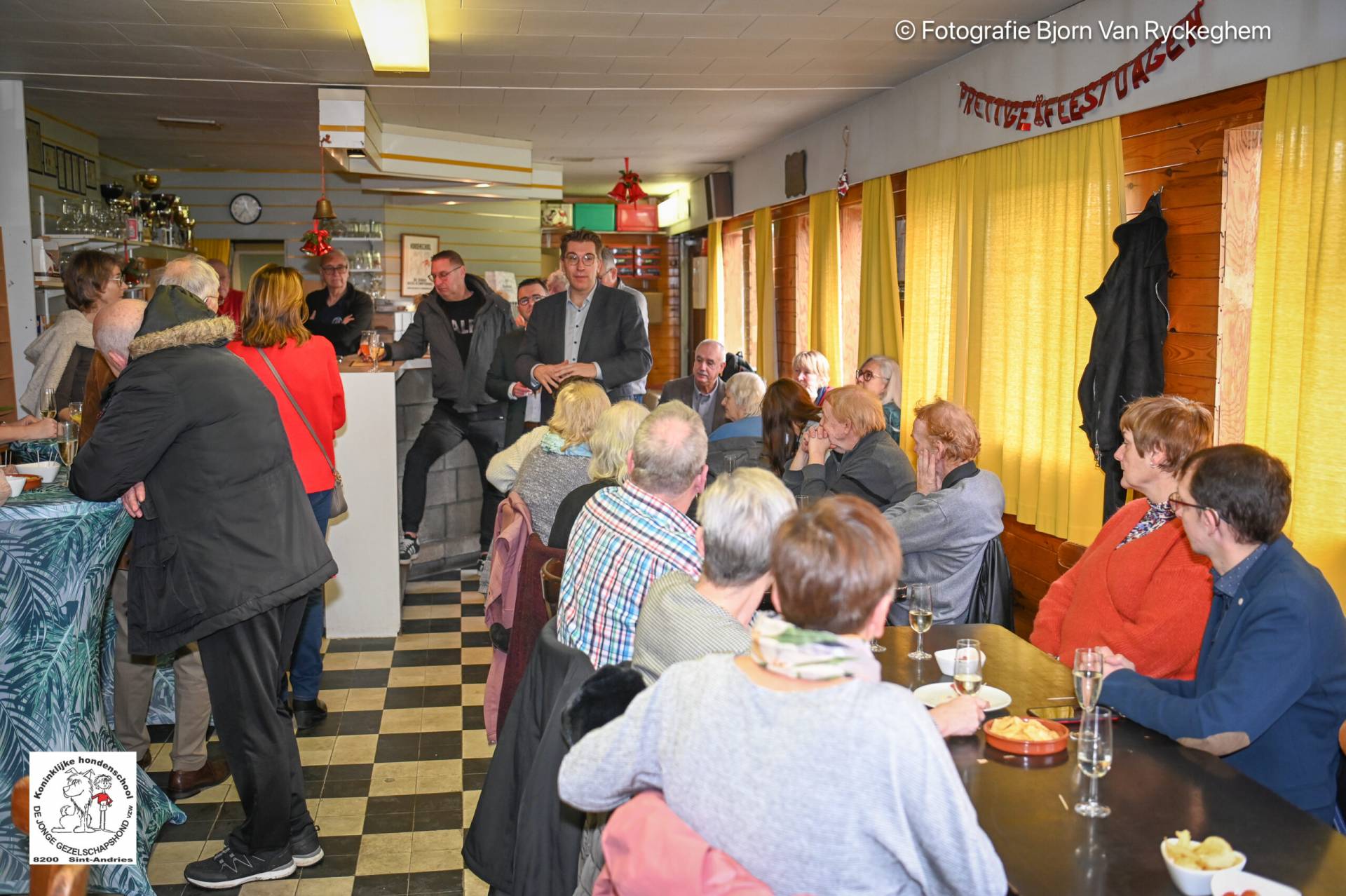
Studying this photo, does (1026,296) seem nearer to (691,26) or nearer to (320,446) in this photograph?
(691,26)

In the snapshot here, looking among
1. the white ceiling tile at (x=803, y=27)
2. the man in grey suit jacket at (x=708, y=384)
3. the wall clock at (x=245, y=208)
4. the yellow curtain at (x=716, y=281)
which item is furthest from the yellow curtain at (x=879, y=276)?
the wall clock at (x=245, y=208)

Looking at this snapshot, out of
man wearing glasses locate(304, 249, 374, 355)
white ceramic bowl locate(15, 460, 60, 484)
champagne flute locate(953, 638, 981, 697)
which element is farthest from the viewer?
man wearing glasses locate(304, 249, 374, 355)

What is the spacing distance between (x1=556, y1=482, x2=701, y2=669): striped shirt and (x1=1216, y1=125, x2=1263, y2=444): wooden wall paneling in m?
3.12

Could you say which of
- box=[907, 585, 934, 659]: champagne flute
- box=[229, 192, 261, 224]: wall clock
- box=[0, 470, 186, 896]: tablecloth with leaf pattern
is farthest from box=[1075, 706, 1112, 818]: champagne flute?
box=[229, 192, 261, 224]: wall clock

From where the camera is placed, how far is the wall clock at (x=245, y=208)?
12.4 meters

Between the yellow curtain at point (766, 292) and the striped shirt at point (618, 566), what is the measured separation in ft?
29.2

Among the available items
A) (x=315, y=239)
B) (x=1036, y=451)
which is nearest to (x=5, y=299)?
(x=315, y=239)

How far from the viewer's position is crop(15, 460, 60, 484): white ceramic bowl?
11.1ft

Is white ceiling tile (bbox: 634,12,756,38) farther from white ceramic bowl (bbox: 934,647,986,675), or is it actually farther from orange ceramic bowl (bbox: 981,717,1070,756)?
orange ceramic bowl (bbox: 981,717,1070,756)

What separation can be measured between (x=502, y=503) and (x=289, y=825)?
4.14 feet

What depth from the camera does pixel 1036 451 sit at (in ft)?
19.6

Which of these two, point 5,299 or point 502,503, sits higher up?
point 5,299

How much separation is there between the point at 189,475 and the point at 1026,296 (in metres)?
4.52

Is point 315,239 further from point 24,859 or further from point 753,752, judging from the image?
point 753,752
